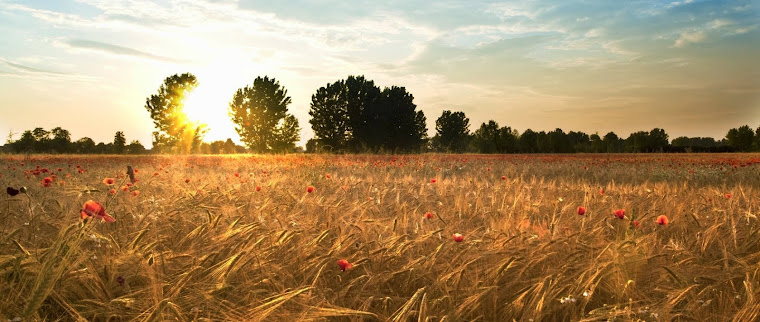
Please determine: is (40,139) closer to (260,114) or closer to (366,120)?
(260,114)

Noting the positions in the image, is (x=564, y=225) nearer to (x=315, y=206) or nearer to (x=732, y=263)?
(x=732, y=263)

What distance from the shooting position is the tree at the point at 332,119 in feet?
152

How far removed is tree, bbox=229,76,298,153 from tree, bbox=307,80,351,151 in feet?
18.5

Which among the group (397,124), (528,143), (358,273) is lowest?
(358,273)

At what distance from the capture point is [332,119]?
152 ft

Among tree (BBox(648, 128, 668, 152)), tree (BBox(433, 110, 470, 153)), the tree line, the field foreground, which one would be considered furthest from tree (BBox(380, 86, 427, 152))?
tree (BBox(648, 128, 668, 152))

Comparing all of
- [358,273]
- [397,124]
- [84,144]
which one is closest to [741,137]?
[397,124]

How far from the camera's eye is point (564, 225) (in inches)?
130

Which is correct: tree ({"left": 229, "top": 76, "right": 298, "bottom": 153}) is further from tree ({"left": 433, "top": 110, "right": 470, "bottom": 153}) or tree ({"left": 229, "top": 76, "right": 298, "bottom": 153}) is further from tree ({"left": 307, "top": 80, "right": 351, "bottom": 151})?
tree ({"left": 433, "top": 110, "right": 470, "bottom": 153})

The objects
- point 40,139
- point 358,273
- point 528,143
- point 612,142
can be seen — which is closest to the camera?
point 358,273

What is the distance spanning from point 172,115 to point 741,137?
77308mm

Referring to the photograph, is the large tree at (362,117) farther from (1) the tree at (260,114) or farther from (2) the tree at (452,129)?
(2) the tree at (452,129)

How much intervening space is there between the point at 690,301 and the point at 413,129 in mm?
46733

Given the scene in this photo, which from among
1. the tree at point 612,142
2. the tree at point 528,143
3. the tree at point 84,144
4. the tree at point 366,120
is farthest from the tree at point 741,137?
the tree at point 84,144
